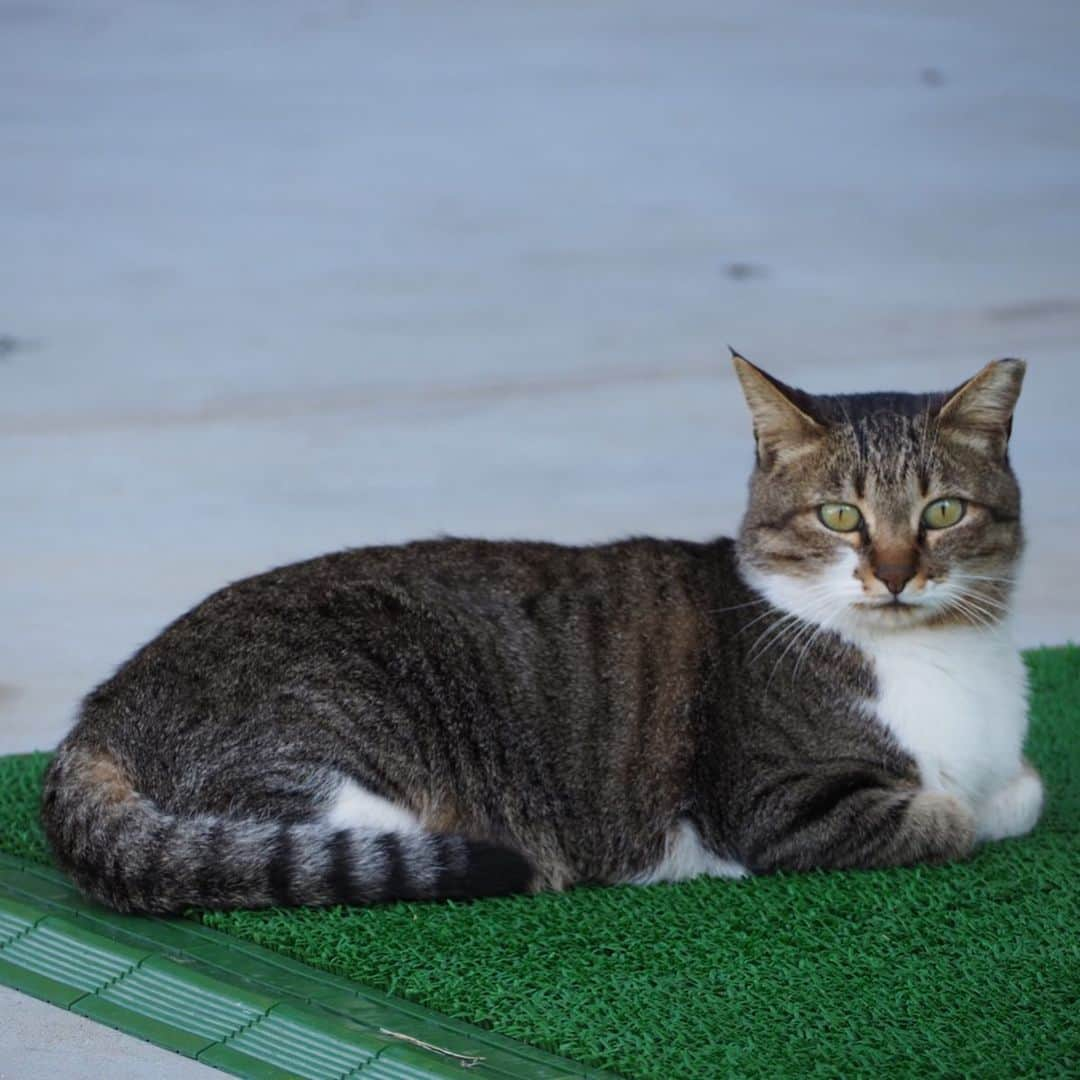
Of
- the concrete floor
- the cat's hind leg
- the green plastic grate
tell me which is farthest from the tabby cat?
the concrete floor

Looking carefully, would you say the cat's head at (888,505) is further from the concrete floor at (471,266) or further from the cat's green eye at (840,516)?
the concrete floor at (471,266)

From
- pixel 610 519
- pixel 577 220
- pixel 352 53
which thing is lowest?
pixel 610 519

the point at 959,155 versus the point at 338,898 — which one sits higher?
the point at 959,155

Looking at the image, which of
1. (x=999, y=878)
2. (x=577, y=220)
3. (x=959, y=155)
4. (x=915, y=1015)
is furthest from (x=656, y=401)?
(x=915, y=1015)

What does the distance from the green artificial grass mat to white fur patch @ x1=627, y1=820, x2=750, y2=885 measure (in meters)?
0.04

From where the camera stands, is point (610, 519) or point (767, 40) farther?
point (767, 40)

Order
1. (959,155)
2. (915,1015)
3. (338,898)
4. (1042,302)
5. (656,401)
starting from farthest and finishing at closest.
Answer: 1. (959,155)
2. (1042,302)
3. (656,401)
4. (338,898)
5. (915,1015)

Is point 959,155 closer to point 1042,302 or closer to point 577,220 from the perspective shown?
point 1042,302

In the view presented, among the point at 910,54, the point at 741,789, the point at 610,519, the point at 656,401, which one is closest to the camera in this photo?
the point at 741,789

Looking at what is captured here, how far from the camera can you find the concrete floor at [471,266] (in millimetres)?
5043

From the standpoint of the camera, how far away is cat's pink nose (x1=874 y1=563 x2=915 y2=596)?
2.96 m

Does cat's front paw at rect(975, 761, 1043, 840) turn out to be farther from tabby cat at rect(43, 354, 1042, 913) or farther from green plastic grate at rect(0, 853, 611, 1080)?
green plastic grate at rect(0, 853, 611, 1080)

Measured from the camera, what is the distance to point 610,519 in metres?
5.00

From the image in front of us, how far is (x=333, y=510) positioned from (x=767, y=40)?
4.15 m
